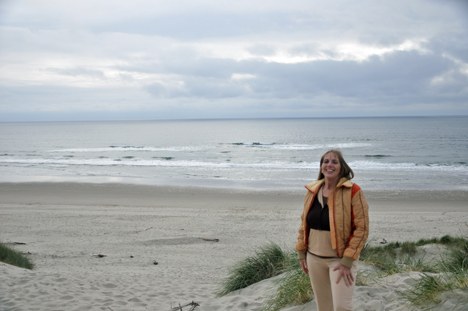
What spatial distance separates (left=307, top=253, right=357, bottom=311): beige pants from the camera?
8.87 ft

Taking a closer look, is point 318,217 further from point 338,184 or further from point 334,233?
point 338,184

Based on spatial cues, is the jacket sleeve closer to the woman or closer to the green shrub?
the woman

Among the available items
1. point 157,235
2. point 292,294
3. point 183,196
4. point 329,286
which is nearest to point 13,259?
point 157,235

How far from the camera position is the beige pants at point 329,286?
2.70 meters

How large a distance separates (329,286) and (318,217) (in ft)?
2.02

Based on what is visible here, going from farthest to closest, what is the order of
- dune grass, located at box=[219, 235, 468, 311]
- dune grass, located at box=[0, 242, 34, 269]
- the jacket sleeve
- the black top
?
dune grass, located at box=[0, 242, 34, 269] < dune grass, located at box=[219, 235, 468, 311] < the black top < the jacket sleeve

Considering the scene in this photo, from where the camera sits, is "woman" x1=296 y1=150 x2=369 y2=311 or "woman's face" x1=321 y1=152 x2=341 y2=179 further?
"woman's face" x1=321 y1=152 x2=341 y2=179

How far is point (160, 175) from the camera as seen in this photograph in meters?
21.7

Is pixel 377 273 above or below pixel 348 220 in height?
below

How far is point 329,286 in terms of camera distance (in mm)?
2906

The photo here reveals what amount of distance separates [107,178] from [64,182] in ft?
7.86

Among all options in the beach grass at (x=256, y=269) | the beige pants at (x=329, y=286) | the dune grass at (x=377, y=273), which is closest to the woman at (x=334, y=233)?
the beige pants at (x=329, y=286)

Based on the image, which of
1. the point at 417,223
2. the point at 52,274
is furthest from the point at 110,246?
the point at 417,223

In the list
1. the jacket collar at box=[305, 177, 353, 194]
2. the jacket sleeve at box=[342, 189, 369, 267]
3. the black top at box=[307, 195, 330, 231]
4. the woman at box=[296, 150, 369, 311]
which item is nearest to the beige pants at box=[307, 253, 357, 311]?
the woman at box=[296, 150, 369, 311]
